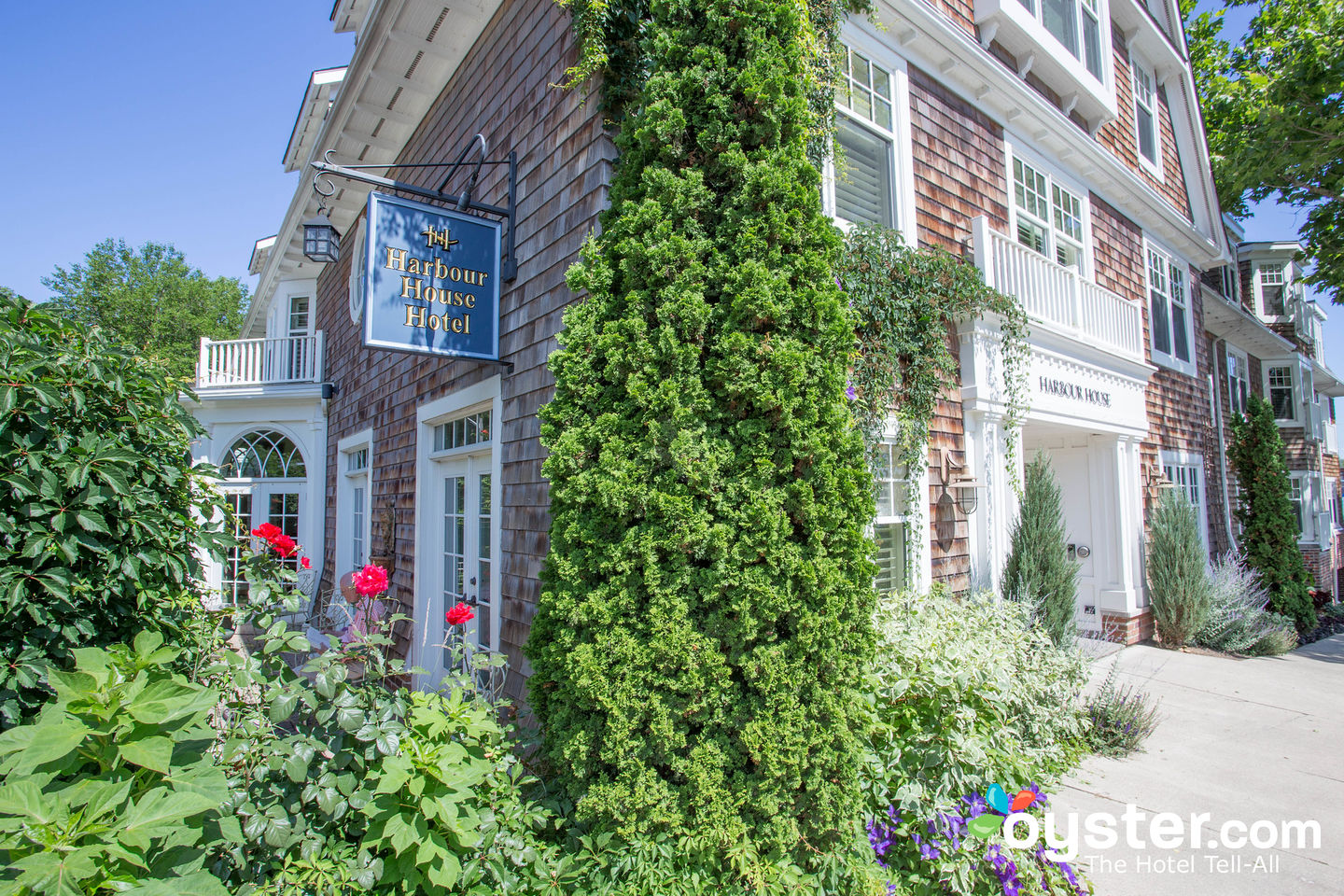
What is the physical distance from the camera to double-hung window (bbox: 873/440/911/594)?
207 inches

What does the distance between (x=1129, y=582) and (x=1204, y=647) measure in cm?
137

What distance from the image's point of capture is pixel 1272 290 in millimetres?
18641

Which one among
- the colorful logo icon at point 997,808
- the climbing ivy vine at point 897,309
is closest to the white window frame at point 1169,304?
the climbing ivy vine at point 897,309

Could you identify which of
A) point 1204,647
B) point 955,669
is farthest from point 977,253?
point 1204,647

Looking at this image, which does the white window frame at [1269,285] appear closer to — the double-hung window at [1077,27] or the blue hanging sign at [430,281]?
the double-hung window at [1077,27]

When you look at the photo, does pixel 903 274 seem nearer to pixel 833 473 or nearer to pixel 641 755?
pixel 833 473

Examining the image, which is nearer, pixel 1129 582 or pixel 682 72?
pixel 682 72

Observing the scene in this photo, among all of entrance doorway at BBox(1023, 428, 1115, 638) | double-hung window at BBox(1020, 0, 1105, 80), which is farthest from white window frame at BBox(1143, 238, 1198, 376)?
double-hung window at BBox(1020, 0, 1105, 80)

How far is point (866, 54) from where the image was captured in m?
5.49

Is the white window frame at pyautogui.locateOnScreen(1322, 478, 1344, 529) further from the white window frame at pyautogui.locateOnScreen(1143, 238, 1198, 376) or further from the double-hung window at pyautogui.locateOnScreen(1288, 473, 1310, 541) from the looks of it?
the white window frame at pyautogui.locateOnScreen(1143, 238, 1198, 376)

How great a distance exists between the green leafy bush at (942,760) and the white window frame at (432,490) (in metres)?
2.60

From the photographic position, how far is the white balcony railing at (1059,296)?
6098 mm

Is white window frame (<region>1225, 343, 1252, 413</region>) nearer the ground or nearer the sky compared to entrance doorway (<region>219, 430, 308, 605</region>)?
nearer the sky

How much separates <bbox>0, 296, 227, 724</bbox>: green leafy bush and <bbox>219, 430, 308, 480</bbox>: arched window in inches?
444
